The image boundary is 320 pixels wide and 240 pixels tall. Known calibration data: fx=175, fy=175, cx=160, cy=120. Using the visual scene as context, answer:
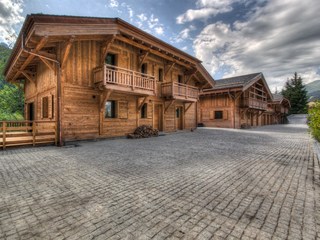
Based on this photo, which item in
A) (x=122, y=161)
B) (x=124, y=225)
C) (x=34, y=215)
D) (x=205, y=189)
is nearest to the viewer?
(x=124, y=225)

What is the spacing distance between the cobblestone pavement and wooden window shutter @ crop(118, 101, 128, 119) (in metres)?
7.14

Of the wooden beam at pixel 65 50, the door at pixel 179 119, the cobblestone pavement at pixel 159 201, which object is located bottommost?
the cobblestone pavement at pixel 159 201

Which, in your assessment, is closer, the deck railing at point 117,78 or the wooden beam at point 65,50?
the wooden beam at point 65,50

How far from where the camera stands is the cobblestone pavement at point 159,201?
89.6 inches

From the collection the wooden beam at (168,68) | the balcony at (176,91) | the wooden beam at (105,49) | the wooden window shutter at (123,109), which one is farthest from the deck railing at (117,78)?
the wooden beam at (168,68)

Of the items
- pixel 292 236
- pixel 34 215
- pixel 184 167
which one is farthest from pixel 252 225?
pixel 34 215

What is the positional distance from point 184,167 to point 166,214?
101 inches

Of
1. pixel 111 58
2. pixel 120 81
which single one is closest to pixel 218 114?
pixel 111 58

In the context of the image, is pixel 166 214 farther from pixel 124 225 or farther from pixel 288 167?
pixel 288 167

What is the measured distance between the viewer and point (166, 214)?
8.74ft

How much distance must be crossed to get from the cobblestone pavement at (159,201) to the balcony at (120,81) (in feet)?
19.8

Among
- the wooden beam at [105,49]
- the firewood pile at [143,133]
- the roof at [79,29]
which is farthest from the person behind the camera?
the firewood pile at [143,133]

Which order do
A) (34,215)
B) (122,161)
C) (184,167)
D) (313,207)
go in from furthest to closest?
(122,161)
(184,167)
(313,207)
(34,215)

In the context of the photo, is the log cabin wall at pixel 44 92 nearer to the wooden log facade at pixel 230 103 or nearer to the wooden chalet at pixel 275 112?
the wooden log facade at pixel 230 103
